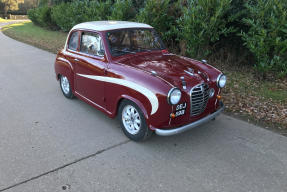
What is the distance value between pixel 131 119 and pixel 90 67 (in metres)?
1.36

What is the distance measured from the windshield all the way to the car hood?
8.4 inches

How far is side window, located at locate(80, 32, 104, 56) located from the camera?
183 inches

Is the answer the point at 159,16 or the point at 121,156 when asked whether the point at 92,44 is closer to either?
the point at 121,156

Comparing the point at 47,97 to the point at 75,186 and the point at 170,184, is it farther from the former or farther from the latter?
the point at 170,184

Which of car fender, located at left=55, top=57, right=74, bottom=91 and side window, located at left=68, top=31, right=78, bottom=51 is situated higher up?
side window, located at left=68, top=31, right=78, bottom=51

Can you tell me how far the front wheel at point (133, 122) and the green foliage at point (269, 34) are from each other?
13.9ft

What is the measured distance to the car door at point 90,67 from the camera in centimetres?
462

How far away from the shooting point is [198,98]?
3.97m

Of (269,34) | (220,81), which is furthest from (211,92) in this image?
(269,34)

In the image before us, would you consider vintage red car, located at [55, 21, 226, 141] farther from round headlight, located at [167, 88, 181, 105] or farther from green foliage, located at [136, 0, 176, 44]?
green foliage, located at [136, 0, 176, 44]

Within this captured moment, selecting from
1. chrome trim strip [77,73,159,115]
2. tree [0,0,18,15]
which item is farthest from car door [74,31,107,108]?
tree [0,0,18,15]

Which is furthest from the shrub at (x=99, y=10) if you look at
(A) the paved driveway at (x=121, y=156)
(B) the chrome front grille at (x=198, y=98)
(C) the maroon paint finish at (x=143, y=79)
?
(B) the chrome front grille at (x=198, y=98)

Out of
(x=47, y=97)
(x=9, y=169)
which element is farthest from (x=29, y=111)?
(x=9, y=169)

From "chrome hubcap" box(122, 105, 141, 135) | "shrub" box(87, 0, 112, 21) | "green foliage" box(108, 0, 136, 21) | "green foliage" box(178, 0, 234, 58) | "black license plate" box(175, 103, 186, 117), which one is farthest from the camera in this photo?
"shrub" box(87, 0, 112, 21)
